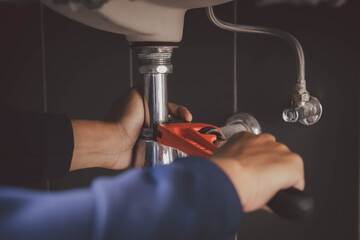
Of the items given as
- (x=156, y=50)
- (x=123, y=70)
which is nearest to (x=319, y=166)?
(x=156, y=50)

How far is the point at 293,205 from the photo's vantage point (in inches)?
14.1

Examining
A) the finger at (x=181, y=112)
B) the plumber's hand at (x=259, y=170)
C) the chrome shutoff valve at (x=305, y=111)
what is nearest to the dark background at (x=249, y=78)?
the chrome shutoff valve at (x=305, y=111)

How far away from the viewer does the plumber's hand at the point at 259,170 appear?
1.25ft

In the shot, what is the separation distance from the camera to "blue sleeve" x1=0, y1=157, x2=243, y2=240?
12.8 inches

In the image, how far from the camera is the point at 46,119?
692 mm

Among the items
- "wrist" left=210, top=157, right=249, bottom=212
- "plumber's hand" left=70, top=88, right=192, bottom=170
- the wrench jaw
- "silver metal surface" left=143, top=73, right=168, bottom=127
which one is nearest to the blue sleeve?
"wrist" left=210, top=157, right=249, bottom=212

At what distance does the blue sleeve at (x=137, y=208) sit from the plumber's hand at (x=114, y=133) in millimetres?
373

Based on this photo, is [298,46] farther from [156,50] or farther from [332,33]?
[156,50]

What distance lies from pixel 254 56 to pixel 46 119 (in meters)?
0.41

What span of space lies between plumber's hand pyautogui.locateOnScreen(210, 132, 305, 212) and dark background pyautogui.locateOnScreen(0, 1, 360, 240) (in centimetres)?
30

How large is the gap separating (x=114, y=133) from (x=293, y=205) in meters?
0.47

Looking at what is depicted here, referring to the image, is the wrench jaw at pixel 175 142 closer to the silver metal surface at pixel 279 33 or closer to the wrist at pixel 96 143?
the wrist at pixel 96 143

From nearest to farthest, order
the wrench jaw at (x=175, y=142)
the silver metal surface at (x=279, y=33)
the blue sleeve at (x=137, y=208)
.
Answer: the blue sleeve at (x=137, y=208) → the wrench jaw at (x=175, y=142) → the silver metal surface at (x=279, y=33)

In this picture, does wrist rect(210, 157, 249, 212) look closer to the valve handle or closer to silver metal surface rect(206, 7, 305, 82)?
the valve handle
